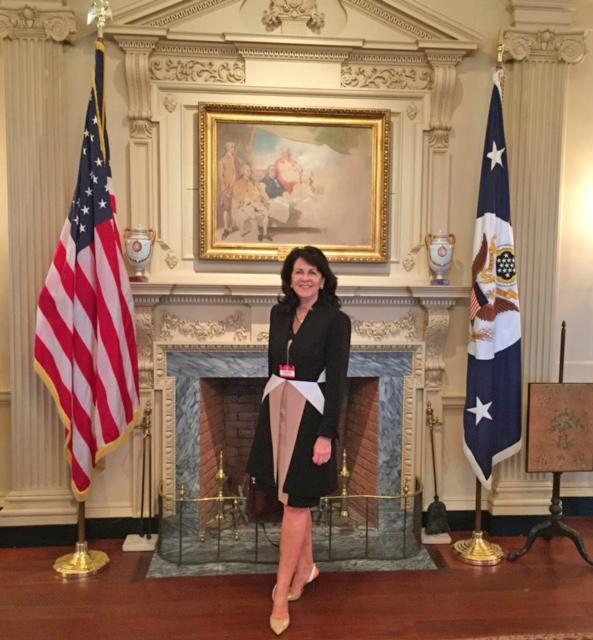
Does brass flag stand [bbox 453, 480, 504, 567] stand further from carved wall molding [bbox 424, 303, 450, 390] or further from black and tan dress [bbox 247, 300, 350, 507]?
black and tan dress [bbox 247, 300, 350, 507]

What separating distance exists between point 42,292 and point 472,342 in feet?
7.79

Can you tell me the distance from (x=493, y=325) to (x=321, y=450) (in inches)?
53.6

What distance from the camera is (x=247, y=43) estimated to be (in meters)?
3.56

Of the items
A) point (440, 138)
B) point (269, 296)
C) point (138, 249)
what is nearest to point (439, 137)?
A: point (440, 138)

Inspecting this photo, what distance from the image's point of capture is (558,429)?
3.54 m

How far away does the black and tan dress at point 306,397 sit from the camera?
2.75 m

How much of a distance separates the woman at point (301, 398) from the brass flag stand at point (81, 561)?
1111 millimetres

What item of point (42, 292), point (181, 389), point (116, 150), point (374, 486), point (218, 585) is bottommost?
point (218, 585)

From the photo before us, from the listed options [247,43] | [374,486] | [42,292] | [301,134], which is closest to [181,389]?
[42,292]

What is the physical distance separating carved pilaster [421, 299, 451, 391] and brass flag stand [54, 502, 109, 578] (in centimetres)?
213

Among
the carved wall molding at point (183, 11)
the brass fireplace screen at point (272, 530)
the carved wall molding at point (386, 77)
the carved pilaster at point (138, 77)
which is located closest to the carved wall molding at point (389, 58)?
the carved wall molding at point (386, 77)

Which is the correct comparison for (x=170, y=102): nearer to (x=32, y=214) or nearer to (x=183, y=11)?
(x=183, y=11)

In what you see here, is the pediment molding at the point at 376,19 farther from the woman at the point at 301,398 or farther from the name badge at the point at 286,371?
the name badge at the point at 286,371

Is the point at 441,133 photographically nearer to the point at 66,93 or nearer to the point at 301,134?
the point at 301,134
